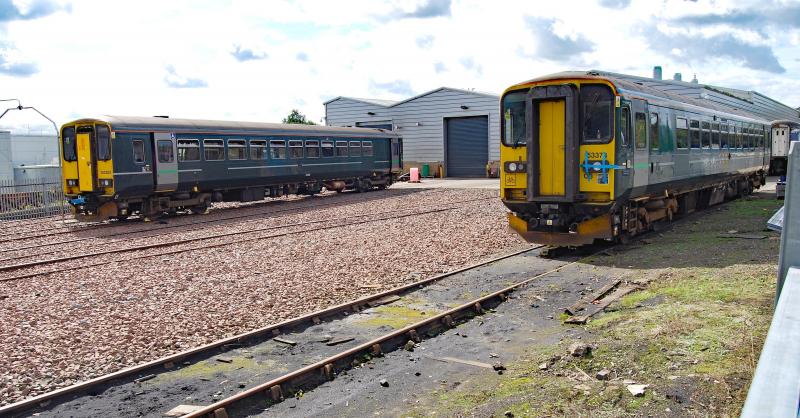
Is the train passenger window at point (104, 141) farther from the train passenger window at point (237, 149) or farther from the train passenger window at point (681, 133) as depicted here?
the train passenger window at point (681, 133)

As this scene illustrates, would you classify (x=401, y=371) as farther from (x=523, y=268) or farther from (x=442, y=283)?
(x=523, y=268)

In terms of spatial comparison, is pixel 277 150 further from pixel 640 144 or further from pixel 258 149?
pixel 640 144

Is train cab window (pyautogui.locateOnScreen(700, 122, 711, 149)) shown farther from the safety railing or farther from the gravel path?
the safety railing

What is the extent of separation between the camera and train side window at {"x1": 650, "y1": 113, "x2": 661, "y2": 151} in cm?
1273

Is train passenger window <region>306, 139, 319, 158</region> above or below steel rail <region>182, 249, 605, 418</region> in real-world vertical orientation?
above

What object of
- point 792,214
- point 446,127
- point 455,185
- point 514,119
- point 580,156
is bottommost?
point 455,185

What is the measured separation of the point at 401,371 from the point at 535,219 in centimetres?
626

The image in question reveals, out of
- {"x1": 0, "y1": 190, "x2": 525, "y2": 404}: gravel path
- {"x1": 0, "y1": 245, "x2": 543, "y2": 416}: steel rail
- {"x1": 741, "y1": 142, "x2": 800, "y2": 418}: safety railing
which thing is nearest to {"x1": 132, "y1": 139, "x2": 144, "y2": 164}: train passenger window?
{"x1": 0, "y1": 190, "x2": 525, "y2": 404}: gravel path

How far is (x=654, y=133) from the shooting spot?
12.9 m

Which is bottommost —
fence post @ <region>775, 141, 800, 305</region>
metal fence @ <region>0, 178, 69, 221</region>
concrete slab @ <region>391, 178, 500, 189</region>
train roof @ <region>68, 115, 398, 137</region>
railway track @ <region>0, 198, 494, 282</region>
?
railway track @ <region>0, 198, 494, 282</region>

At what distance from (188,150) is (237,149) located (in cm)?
234

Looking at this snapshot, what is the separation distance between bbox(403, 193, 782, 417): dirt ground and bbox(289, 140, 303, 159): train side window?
59.7ft

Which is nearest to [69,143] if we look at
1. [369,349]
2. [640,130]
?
[640,130]

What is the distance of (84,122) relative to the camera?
63.8ft
